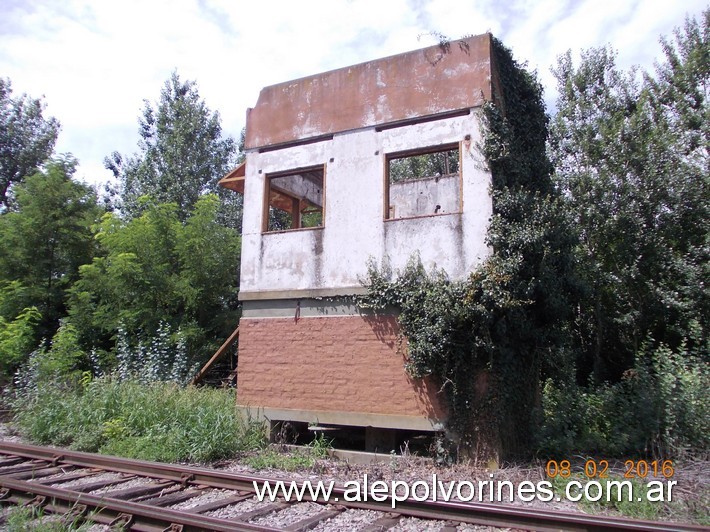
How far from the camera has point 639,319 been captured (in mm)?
16062

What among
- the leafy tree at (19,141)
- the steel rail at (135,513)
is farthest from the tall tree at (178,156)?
the steel rail at (135,513)

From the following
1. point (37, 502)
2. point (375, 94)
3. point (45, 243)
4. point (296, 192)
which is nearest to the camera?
point (37, 502)

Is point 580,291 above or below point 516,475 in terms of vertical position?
above

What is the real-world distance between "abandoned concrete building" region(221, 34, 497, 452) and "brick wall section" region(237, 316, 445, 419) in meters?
0.02

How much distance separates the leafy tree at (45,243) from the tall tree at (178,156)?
25.1ft

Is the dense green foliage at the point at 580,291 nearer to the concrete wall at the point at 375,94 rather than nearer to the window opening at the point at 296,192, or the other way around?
the concrete wall at the point at 375,94

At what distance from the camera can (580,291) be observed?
1037cm

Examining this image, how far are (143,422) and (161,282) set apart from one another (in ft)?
21.7

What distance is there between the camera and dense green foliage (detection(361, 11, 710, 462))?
920 centimetres

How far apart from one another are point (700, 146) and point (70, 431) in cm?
1824

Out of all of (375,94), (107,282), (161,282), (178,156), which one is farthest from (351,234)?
(178,156)

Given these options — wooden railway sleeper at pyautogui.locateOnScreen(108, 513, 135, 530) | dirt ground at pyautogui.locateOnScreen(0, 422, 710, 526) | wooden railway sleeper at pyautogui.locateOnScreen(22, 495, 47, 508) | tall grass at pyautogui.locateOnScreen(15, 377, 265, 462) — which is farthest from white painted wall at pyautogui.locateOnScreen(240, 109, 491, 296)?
wooden railway sleeper at pyautogui.locateOnScreen(22, 495, 47, 508)

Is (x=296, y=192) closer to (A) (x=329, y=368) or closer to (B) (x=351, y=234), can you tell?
(B) (x=351, y=234)

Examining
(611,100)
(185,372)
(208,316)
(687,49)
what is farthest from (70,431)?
(687,49)
